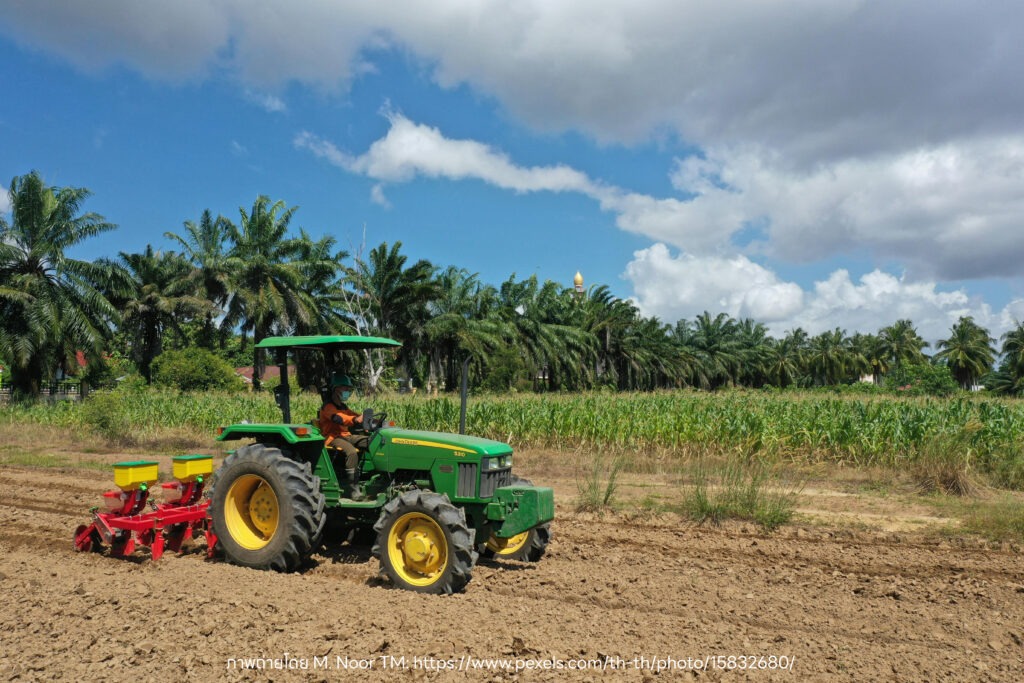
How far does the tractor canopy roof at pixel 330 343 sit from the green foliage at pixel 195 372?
89.0ft

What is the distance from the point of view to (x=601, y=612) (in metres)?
5.73

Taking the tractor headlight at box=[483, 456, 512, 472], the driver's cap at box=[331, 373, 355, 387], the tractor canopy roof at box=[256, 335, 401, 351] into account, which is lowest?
the tractor headlight at box=[483, 456, 512, 472]

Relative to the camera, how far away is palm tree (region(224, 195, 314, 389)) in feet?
113

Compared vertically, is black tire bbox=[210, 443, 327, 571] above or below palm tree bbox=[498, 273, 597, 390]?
below

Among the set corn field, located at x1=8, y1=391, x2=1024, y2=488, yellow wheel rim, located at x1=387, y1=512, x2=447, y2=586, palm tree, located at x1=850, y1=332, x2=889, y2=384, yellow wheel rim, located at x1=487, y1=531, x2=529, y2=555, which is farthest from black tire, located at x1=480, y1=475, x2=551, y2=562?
palm tree, located at x1=850, y1=332, x2=889, y2=384

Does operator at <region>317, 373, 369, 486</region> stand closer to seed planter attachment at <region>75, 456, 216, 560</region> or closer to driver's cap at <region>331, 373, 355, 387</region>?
driver's cap at <region>331, 373, 355, 387</region>

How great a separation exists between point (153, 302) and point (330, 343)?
36.3m

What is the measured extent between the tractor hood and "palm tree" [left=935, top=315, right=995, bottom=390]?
249 ft

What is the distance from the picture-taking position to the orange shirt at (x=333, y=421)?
7250 mm

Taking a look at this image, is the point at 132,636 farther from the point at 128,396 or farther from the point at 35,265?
the point at 35,265

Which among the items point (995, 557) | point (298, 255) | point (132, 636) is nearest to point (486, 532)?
point (132, 636)

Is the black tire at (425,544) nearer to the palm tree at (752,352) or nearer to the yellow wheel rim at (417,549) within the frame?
the yellow wheel rim at (417,549)

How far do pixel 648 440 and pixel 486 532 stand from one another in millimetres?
9492

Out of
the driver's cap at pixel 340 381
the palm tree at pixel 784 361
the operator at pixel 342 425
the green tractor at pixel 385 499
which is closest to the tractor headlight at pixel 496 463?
the green tractor at pixel 385 499
